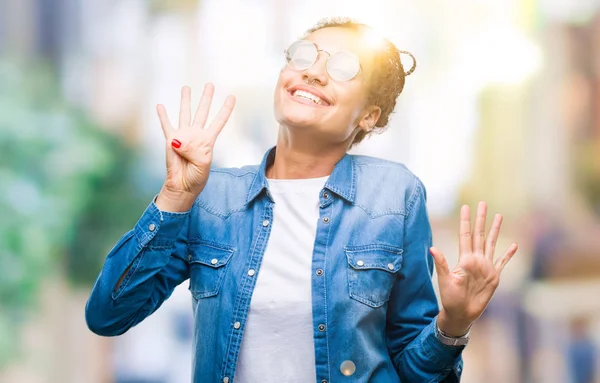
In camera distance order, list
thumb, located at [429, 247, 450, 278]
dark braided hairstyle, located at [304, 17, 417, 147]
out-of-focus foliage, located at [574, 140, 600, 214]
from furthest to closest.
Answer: out-of-focus foliage, located at [574, 140, 600, 214] < dark braided hairstyle, located at [304, 17, 417, 147] < thumb, located at [429, 247, 450, 278]

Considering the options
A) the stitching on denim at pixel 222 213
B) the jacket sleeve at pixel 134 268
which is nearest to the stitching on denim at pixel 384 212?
the stitching on denim at pixel 222 213

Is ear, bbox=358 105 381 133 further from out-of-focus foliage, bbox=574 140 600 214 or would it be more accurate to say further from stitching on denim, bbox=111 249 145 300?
out-of-focus foliage, bbox=574 140 600 214

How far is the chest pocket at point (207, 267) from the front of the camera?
1331 mm

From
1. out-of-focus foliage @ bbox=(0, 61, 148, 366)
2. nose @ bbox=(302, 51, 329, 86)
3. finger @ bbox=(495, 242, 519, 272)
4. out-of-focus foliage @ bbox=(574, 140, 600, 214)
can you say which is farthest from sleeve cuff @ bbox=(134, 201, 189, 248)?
out-of-focus foliage @ bbox=(574, 140, 600, 214)

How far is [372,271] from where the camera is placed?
4.28ft

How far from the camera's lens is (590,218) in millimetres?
4418

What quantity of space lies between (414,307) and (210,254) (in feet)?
1.26

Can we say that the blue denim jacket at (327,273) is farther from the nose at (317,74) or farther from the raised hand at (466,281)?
the nose at (317,74)

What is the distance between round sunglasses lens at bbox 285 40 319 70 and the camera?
1.40 meters

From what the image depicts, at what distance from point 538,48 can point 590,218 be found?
3.44 ft

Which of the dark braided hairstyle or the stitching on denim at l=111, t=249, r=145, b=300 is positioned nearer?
the stitching on denim at l=111, t=249, r=145, b=300

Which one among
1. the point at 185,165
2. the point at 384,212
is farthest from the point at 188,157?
the point at 384,212

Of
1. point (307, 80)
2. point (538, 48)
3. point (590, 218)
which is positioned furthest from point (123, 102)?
point (307, 80)

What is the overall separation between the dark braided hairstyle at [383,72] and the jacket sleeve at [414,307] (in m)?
0.21
